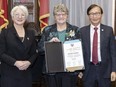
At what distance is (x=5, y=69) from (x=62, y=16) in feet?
3.08

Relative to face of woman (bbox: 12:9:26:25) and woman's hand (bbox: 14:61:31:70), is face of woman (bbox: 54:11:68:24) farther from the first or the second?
woman's hand (bbox: 14:61:31:70)

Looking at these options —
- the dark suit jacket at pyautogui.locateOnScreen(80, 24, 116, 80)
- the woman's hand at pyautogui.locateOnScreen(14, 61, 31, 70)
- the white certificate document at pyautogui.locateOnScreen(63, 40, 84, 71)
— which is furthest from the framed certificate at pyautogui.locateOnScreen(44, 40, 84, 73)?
the woman's hand at pyautogui.locateOnScreen(14, 61, 31, 70)

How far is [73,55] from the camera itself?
329 centimetres

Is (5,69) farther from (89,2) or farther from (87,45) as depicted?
(89,2)

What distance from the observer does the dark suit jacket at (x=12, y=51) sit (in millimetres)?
3199

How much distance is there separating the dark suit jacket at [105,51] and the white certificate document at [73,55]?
128mm

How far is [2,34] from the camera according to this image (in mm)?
3223

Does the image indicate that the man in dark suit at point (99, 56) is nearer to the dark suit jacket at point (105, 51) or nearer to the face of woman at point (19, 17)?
the dark suit jacket at point (105, 51)

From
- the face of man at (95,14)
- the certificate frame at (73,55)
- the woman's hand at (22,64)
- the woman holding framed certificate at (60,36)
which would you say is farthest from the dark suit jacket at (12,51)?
the face of man at (95,14)

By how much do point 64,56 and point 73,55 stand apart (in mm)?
110

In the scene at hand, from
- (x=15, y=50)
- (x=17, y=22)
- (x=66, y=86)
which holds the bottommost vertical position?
(x=66, y=86)

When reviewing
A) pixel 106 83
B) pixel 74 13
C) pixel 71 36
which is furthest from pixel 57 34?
pixel 74 13

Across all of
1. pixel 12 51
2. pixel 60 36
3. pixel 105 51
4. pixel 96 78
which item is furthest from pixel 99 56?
pixel 12 51

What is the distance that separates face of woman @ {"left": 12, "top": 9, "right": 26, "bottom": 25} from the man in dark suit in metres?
0.80
